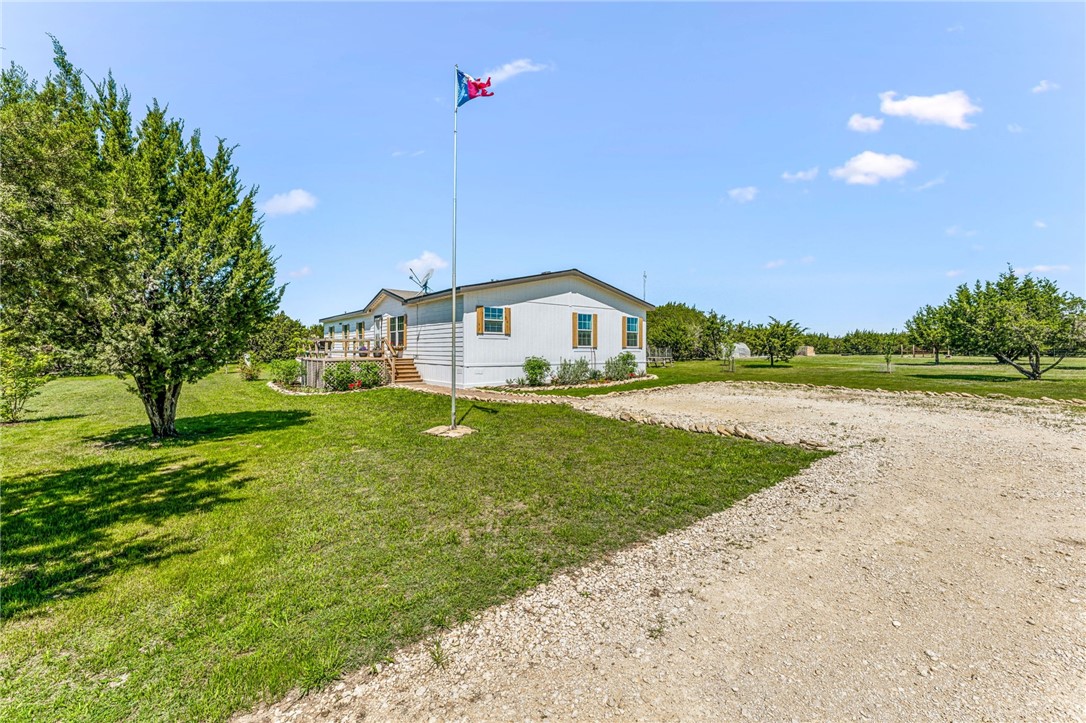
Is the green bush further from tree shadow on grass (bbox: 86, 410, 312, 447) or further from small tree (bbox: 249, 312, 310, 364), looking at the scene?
small tree (bbox: 249, 312, 310, 364)

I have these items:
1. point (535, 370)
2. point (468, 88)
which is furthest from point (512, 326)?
point (468, 88)

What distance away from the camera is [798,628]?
2.87m

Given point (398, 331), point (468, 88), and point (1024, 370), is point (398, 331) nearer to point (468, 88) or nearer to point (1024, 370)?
point (468, 88)

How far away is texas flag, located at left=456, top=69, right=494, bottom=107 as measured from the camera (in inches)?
352

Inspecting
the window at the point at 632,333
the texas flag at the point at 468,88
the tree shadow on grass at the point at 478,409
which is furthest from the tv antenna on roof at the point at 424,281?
the texas flag at the point at 468,88

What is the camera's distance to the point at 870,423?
9.72 m

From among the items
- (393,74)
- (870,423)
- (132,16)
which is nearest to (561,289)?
(393,74)

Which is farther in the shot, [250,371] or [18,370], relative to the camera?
[250,371]

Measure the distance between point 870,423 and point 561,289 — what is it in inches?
467

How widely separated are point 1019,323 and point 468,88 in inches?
978

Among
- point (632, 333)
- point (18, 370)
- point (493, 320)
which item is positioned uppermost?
point (493, 320)

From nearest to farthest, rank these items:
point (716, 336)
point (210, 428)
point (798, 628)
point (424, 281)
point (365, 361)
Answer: point (798, 628) → point (210, 428) → point (365, 361) → point (424, 281) → point (716, 336)

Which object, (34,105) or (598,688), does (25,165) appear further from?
→ (598,688)

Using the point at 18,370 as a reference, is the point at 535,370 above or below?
below
